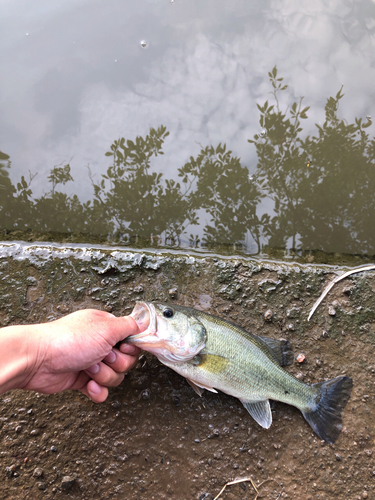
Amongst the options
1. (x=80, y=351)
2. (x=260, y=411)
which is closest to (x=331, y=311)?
(x=260, y=411)

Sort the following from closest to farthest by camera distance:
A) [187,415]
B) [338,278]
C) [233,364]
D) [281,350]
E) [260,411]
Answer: [233,364] < [260,411] < [187,415] < [281,350] < [338,278]

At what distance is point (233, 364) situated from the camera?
2652 mm

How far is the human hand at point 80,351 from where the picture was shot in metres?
2.33

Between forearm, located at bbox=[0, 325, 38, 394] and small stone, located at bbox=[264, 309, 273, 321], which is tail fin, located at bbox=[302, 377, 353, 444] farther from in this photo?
forearm, located at bbox=[0, 325, 38, 394]

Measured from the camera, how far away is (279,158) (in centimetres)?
357

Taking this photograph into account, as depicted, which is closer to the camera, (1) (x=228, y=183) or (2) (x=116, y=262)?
(2) (x=116, y=262)

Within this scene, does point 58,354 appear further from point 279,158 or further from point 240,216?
point 279,158

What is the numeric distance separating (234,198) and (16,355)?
2.59m

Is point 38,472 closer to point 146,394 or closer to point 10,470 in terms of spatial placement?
point 10,470

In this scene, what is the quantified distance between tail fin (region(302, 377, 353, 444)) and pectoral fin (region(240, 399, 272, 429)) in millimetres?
359

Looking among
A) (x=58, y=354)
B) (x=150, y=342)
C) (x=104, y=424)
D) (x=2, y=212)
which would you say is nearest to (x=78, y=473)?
(x=104, y=424)

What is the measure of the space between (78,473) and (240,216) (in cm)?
299

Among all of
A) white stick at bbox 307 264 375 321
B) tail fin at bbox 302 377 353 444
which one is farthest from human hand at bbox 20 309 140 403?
white stick at bbox 307 264 375 321

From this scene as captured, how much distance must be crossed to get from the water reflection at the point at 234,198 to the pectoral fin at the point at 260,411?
1.52 metres
